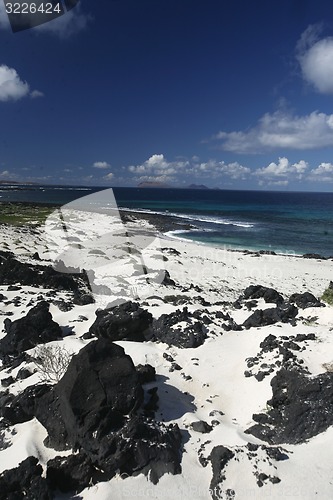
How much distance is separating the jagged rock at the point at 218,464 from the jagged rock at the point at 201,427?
66 cm

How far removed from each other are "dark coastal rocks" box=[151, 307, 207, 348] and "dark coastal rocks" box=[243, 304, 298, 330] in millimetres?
1652

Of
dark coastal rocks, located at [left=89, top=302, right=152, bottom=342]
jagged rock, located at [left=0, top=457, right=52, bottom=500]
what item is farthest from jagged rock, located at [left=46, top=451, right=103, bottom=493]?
dark coastal rocks, located at [left=89, top=302, right=152, bottom=342]

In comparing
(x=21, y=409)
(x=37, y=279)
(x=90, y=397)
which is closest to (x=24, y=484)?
(x=90, y=397)

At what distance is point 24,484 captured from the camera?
17.1 ft

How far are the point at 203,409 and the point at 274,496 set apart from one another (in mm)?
2380

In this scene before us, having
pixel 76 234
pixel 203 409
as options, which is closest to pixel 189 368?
pixel 203 409

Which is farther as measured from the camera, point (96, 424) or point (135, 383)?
point (135, 383)

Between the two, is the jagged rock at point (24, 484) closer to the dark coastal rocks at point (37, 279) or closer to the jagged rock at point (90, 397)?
the jagged rock at point (90, 397)

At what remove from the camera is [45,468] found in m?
5.79

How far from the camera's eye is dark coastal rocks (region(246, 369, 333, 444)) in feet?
20.5

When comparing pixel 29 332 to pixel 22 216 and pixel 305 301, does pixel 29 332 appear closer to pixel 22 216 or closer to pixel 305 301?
pixel 305 301

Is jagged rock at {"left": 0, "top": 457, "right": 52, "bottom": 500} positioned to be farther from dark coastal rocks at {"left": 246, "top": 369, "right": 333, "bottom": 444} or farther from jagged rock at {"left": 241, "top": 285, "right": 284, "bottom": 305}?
jagged rock at {"left": 241, "top": 285, "right": 284, "bottom": 305}

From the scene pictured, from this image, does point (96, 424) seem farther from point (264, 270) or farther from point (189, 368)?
point (264, 270)

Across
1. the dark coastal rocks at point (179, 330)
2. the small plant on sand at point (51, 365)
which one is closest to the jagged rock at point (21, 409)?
the small plant on sand at point (51, 365)
